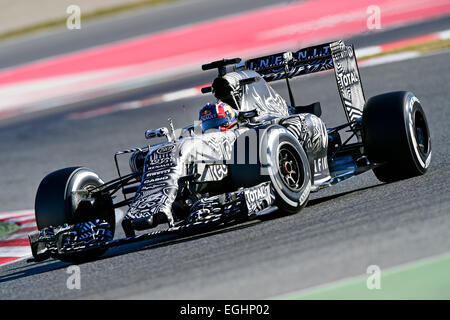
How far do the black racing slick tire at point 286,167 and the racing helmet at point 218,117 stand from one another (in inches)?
25.9

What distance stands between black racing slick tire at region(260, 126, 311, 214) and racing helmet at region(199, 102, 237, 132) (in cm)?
66

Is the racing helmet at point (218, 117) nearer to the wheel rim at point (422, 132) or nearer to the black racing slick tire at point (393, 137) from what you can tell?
the black racing slick tire at point (393, 137)

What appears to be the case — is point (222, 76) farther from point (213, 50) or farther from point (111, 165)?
point (213, 50)

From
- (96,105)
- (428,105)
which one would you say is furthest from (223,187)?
(96,105)

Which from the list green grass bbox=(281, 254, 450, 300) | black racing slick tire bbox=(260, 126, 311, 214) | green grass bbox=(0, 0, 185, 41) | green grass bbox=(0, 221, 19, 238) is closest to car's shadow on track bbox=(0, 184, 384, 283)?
black racing slick tire bbox=(260, 126, 311, 214)

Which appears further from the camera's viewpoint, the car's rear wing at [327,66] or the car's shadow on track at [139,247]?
the car's rear wing at [327,66]

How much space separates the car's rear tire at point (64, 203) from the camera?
8.05 meters

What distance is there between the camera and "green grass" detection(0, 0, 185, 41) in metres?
33.7

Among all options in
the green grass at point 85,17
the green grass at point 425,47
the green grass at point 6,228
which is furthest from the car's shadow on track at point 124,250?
the green grass at point 85,17

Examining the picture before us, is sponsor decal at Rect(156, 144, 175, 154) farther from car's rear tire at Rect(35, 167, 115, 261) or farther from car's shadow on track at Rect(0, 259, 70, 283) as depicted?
car's shadow on track at Rect(0, 259, 70, 283)

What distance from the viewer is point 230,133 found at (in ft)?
26.7

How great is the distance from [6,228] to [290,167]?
14.4 feet

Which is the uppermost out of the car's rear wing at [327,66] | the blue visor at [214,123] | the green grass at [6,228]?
the car's rear wing at [327,66]

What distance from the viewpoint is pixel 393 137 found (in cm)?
877
